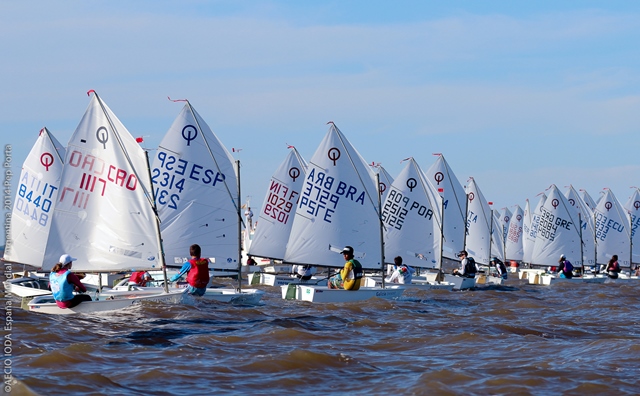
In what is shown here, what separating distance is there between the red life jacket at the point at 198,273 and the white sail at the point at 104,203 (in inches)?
33.5

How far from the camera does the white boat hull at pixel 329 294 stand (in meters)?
23.5

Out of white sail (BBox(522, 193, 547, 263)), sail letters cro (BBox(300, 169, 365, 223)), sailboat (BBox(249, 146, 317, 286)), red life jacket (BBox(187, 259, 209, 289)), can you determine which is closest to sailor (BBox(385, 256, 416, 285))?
sail letters cro (BBox(300, 169, 365, 223))

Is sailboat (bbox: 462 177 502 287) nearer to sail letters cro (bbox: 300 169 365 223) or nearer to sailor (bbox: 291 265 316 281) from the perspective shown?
sailor (bbox: 291 265 316 281)

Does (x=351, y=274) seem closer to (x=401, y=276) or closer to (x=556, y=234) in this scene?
(x=401, y=276)

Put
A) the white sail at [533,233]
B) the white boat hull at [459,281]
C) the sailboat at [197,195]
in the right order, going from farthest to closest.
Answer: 1. the white sail at [533,233]
2. the white boat hull at [459,281]
3. the sailboat at [197,195]

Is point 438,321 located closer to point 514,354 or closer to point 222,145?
point 514,354

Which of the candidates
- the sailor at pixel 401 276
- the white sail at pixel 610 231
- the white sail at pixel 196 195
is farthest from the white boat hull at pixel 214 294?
the white sail at pixel 610 231

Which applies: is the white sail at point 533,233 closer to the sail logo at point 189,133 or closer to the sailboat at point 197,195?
the sailboat at point 197,195

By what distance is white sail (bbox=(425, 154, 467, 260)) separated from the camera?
38188 mm

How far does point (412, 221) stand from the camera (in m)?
34.1

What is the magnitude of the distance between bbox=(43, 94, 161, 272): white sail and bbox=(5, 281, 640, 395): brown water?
2010mm

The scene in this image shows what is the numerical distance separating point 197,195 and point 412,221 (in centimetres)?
988

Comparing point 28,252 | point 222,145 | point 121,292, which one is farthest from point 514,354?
point 28,252

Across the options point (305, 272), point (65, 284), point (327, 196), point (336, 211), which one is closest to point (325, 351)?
point (65, 284)
